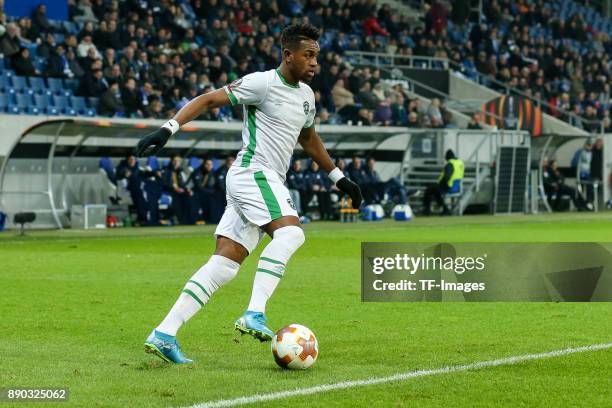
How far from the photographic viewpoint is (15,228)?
2431 centimetres

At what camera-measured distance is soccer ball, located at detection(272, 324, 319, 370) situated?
6926mm

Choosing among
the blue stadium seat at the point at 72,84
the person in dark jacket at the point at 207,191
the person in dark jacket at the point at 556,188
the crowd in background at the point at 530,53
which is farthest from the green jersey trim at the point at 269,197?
the crowd in background at the point at 530,53

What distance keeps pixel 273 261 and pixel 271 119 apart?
0.92 metres

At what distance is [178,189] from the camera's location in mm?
26031

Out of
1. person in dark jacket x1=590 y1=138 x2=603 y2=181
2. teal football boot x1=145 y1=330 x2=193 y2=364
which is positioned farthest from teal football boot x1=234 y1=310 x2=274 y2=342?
person in dark jacket x1=590 y1=138 x2=603 y2=181

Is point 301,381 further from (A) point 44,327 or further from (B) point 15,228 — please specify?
(B) point 15,228

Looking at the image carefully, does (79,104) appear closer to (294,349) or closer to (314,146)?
(314,146)

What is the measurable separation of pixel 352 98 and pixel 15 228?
11.5 meters

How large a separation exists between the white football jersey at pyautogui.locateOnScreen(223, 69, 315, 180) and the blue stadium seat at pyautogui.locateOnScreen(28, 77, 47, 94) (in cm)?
1865

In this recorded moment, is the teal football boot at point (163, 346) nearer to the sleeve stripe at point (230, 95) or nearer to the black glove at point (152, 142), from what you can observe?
the black glove at point (152, 142)

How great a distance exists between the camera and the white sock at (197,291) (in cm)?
711

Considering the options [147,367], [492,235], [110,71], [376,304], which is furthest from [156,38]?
[147,367]

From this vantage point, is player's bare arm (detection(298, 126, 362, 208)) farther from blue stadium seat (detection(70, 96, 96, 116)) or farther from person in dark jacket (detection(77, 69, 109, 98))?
blue stadium seat (detection(70, 96, 96, 116))

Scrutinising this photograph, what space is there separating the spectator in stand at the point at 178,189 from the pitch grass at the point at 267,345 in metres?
9.61
